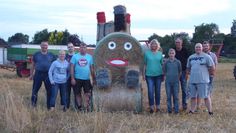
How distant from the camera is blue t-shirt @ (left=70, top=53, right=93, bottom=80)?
9742 millimetres

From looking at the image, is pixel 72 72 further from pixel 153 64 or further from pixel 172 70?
pixel 172 70

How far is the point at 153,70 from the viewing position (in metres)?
9.66

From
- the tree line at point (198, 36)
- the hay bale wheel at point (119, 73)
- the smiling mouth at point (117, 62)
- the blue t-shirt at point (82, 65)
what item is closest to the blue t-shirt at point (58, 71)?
the blue t-shirt at point (82, 65)

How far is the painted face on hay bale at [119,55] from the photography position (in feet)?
32.3

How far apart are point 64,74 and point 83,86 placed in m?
0.55

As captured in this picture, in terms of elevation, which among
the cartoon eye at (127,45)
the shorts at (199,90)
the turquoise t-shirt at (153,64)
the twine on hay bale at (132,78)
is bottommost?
the shorts at (199,90)

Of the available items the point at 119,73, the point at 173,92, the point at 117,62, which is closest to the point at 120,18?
the point at 117,62

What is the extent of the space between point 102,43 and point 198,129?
3.31 meters

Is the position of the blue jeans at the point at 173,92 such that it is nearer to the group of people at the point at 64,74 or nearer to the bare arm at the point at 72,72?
the group of people at the point at 64,74

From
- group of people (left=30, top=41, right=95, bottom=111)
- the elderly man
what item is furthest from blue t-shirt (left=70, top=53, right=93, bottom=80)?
the elderly man

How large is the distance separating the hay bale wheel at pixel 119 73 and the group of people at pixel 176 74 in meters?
0.27

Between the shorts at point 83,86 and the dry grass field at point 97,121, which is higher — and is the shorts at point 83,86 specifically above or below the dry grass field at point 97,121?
above

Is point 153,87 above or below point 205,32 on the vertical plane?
below

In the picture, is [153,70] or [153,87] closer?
[153,70]
